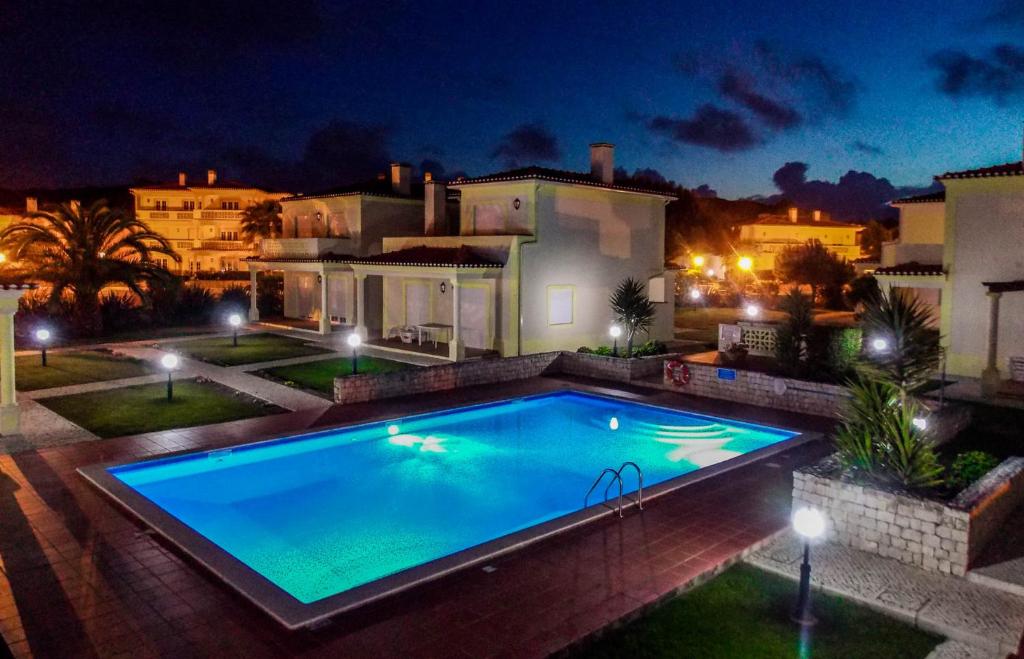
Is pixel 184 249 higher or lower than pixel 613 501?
higher

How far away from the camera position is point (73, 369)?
21312mm

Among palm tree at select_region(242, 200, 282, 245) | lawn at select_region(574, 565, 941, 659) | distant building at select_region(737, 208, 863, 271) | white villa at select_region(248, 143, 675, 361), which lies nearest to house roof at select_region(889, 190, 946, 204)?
white villa at select_region(248, 143, 675, 361)

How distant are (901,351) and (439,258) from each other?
1743 cm

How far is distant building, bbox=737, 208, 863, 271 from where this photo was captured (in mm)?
73250

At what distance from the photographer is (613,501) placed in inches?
409

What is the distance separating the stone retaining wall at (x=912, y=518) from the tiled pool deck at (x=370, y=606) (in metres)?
0.77

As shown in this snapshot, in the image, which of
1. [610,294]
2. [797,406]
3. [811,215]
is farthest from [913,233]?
[811,215]

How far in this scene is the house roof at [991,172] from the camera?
19.4 m

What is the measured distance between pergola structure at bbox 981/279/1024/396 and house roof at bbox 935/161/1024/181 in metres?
3.00

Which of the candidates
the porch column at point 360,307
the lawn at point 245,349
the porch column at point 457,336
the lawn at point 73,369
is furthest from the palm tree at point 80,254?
the porch column at point 457,336

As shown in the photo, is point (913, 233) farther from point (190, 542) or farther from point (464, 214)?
point (190, 542)

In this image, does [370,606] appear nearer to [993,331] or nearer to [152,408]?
[152,408]

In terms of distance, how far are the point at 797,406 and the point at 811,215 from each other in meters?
70.5

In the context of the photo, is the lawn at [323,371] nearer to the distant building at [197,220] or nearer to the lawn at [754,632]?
the lawn at [754,632]
